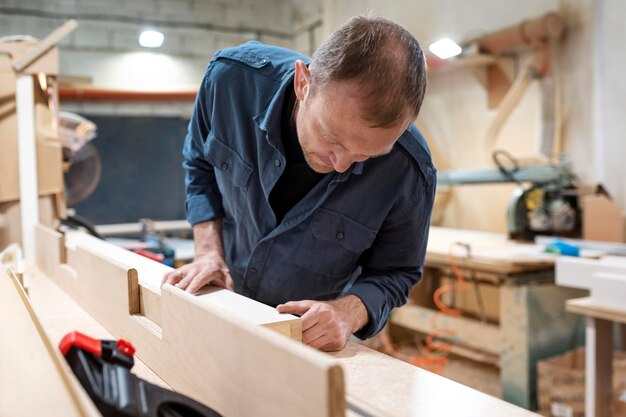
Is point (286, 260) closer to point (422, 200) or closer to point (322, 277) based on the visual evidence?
point (322, 277)

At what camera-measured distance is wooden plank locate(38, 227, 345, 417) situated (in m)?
0.53

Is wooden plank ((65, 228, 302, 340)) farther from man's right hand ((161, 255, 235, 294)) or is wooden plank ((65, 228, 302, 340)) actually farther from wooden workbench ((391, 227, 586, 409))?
wooden workbench ((391, 227, 586, 409))

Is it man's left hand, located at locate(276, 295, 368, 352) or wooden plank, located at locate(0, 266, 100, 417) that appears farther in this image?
man's left hand, located at locate(276, 295, 368, 352)

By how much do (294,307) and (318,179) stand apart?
16.2 inches

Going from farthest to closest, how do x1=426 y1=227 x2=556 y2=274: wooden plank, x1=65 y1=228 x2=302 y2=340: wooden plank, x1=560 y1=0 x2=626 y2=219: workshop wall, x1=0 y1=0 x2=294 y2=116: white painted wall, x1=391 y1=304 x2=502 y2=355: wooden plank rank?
x1=0 y1=0 x2=294 y2=116: white painted wall < x1=560 y1=0 x2=626 y2=219: workshop wall < x1=391 y1=304 x2=502 y2=355: wooden plank < x1=426 y1=227 x2=556 y2=274: wooden plank < x1=65 y1=228 x2=302 y2=340: wooden plank

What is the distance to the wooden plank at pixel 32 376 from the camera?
56 cm

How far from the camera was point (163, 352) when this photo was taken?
865 mm

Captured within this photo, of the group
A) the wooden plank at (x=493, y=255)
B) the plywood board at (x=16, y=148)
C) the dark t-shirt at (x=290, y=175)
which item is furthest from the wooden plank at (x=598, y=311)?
the plywood board at (x=16, y=148)

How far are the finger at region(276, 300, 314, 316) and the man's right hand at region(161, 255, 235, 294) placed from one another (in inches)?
7.6

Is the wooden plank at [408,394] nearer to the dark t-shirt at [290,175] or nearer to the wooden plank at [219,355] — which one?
the wooden plank at [219,355]

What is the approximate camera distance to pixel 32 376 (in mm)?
631

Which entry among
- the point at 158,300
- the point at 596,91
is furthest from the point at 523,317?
the point at 158,300

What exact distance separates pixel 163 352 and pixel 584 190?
2.46 m

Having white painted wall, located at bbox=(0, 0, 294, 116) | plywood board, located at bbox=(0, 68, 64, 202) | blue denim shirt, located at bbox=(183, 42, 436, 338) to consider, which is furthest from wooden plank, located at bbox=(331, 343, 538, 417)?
white painted wall, located at bbox=(0, 0, 294, 116)
